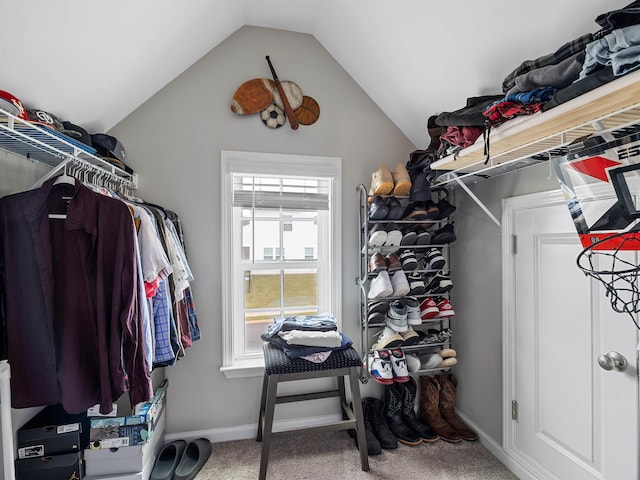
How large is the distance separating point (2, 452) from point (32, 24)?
1499 millimetres

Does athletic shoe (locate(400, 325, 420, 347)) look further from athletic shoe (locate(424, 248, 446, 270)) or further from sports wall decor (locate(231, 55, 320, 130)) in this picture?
sports wall decor (locate(231, 55, 320, 130))

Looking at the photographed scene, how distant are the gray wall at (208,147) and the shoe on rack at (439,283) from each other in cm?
118

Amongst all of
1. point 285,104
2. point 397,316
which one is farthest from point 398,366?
point 285,104

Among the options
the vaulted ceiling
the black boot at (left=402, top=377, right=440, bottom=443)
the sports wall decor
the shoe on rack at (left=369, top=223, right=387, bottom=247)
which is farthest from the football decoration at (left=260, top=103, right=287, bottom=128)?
the black boot at (left=402, top=377, right=440, bottom=443)

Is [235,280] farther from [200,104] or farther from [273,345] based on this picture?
[200,104]

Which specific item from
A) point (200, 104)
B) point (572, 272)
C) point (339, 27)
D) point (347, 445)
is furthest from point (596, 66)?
point (347, 445)

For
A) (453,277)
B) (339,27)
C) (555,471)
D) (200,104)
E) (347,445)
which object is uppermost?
(339,27)

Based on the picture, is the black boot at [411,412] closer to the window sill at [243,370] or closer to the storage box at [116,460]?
the window sill at [243,370]

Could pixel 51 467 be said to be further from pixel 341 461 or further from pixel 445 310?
pixel 445 310

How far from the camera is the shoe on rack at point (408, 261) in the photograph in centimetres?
209

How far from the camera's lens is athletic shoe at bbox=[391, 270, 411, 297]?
202 centimetres

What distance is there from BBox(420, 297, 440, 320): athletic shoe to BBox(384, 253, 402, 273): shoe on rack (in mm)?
329

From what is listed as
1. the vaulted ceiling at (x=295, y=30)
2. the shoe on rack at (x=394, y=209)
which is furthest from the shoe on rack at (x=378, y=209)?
the vaulted ceiling at (x=295, y=30)

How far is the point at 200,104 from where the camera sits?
2043 mm
